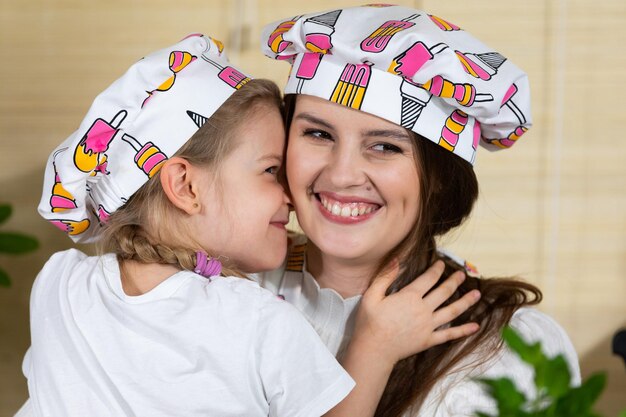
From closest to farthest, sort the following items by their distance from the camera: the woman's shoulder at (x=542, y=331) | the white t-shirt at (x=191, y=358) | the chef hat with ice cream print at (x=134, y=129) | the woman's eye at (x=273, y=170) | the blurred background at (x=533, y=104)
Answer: the white t-shirt at (x=191, y=358) < the chef hat with ice cream print at (x=134, y=129) < the woman's shoulder at (x=542, y=331) < the woman's eye at (x=273, y=170) < the blurred background at (x=533, y=104)

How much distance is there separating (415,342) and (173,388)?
451mm

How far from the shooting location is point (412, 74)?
1.46m

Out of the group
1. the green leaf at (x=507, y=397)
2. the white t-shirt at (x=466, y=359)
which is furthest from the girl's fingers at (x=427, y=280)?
the green leaf at (x=507, y=397)

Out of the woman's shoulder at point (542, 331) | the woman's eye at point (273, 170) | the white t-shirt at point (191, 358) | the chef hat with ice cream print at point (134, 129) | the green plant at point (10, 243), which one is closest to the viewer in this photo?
the white t-shirt at point (191, 358)

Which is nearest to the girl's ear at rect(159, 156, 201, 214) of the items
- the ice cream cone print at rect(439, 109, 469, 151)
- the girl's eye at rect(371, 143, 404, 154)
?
the girl's eye at rect(371, 143, 404, 154)

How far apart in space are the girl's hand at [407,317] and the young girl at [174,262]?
0.15 meters

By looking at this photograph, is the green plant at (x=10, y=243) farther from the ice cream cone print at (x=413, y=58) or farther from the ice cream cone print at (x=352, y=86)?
the ice cream cone print at (x=413, y=58)

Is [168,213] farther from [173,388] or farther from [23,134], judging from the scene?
[23,134]

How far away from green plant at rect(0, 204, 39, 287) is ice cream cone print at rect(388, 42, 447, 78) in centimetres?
141

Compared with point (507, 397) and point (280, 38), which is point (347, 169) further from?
point (507, 397)

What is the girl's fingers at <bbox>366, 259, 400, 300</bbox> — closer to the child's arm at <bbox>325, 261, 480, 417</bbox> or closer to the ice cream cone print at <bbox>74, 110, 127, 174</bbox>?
the child's arm at <bbox>325, 261, 480, 417</bbox>

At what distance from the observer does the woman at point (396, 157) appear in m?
1.45

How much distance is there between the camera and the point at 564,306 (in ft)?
8.70

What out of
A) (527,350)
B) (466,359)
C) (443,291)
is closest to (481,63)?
(443,291)
